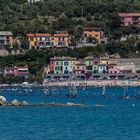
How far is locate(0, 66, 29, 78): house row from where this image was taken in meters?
150

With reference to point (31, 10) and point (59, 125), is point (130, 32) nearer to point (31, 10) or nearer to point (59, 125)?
point (31, 10)

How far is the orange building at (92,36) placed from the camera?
166375 mm

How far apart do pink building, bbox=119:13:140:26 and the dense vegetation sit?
46.8 inches

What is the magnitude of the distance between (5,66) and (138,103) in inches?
2348

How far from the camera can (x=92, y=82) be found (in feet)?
507

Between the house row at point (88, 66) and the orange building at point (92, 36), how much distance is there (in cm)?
679

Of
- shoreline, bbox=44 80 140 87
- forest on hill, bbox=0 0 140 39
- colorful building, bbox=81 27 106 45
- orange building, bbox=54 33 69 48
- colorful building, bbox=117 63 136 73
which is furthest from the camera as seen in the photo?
forest on hill, bbox=0 0 140 39

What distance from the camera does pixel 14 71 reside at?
152375 millimetres

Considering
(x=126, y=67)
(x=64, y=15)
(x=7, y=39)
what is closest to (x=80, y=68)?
(x=126, y=67)

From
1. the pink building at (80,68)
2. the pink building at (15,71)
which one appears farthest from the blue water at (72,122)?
the pink building at (80,68)

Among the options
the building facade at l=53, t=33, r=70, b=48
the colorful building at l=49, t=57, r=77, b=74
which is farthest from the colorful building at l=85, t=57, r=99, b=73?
the building facade at l=53, t=33, r=70, b=48

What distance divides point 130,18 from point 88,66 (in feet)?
55.2

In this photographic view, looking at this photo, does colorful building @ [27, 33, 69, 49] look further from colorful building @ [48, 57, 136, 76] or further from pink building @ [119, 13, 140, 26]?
pink building @ [119, 13, 140, 26]

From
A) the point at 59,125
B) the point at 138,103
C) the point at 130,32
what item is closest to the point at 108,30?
the point at 130,32
